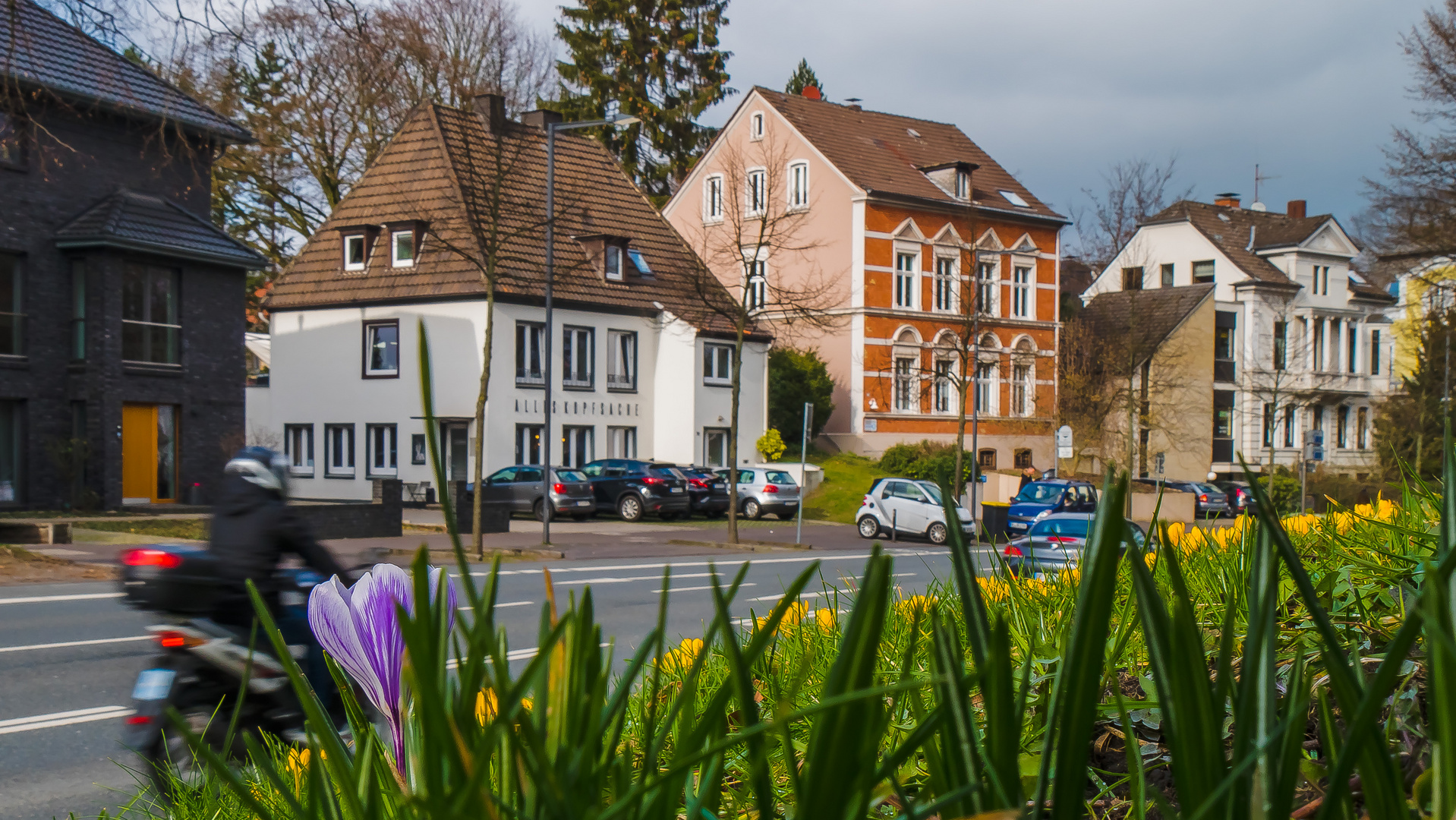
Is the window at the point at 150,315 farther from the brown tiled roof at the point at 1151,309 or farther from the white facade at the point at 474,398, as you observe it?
the brown tiled roof at the point at 1151,309

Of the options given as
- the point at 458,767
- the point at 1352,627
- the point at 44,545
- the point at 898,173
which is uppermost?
the point at 898,173

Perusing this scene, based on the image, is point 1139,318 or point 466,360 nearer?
point 466,360

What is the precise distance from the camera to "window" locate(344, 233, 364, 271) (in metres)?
38.5

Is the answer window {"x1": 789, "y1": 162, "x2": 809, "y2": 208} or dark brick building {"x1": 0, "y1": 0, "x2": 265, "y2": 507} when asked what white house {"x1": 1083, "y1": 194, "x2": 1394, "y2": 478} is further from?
dark brick building {"x1": 0, "y1": 0, "x2": 265, "y2": 507}

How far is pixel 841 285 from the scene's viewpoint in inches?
1854

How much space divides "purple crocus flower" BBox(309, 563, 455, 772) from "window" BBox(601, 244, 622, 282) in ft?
128

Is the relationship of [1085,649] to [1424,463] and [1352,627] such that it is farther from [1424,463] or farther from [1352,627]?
[1424,463]

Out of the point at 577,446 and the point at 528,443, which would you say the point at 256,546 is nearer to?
the point at 528,443

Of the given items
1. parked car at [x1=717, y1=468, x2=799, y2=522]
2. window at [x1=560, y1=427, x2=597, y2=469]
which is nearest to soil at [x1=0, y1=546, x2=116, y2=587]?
parked car at [x1=717, y1=468, x2=799, y2=522]

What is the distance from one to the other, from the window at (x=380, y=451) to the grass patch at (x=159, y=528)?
13.4 meters

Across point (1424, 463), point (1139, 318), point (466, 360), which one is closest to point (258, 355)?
point (466, 360)

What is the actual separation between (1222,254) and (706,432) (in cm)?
2957

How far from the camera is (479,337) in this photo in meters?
36.1

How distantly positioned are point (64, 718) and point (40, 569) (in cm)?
898
